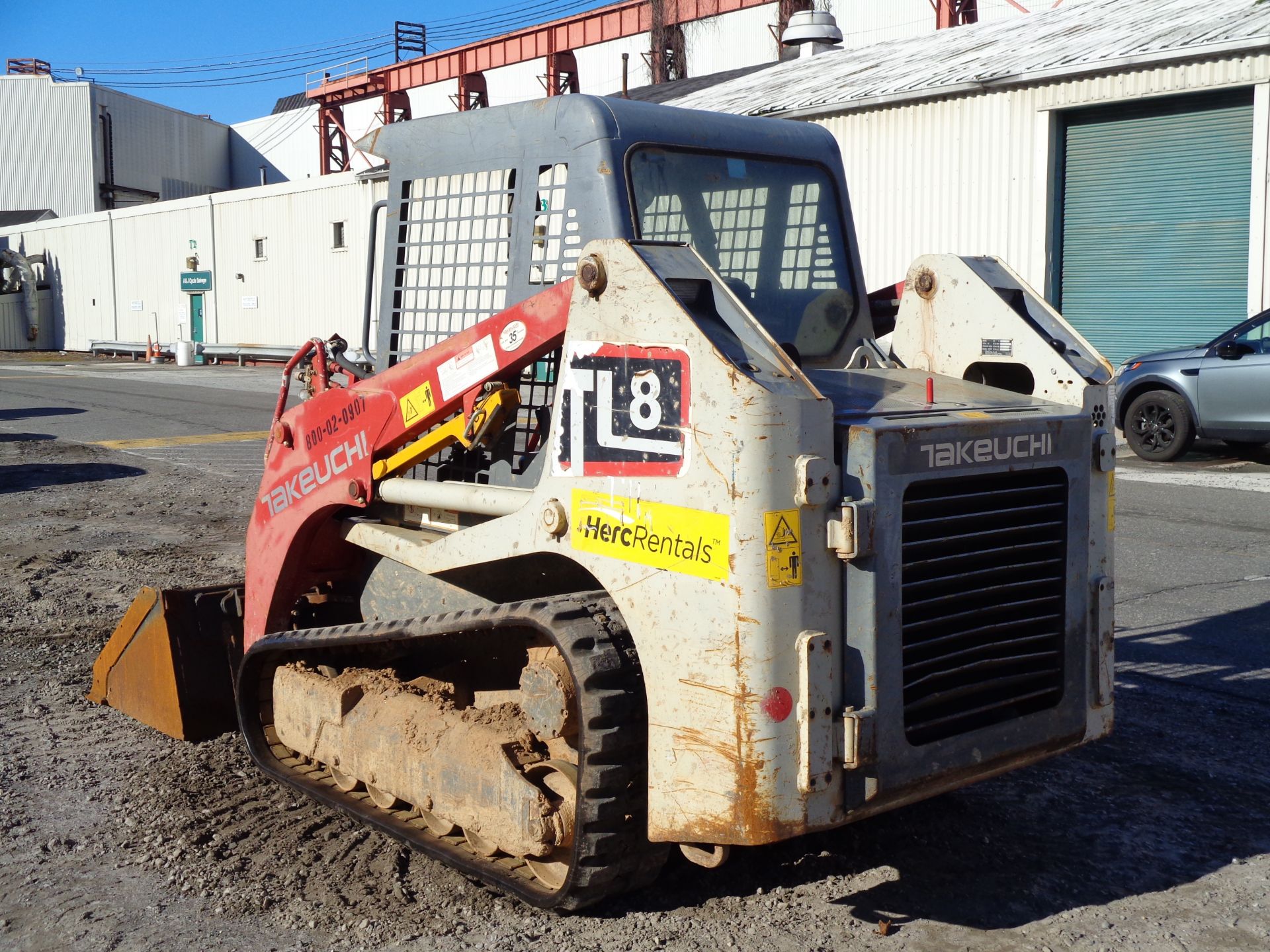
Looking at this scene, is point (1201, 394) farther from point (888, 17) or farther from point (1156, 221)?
point (888, 17)

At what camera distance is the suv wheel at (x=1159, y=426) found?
13.7 m

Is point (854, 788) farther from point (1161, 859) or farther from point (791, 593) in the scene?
point (1161, 859)

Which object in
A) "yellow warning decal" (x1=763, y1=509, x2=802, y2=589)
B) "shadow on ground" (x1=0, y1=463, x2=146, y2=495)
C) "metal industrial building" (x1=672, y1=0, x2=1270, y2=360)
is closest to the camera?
"yellow warning decal" (x1=763, y1=509, x2=802, y2=589)

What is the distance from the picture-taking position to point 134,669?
5.15 metres

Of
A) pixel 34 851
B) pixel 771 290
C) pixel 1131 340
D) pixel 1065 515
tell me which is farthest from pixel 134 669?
pixel 1131 340

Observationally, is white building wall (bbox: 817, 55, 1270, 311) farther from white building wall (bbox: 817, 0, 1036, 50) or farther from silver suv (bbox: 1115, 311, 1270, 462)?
white building wall (bbox: 817, 0, 1036, 50)

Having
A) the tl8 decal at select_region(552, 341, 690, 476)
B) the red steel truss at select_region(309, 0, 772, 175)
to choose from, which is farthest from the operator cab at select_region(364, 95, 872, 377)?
the red steel truss at select_region(309, 0, 772, 175)

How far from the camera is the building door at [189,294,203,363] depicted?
38906 millimetres

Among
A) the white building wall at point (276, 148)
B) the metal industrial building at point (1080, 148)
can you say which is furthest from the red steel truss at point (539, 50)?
the metal industrial building at point (1080, 148)

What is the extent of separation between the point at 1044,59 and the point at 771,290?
15.6 meters

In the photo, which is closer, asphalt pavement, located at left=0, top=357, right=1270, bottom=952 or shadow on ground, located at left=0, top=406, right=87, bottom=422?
asphalt pavement, located at left=0, top=357, right=1270, bottom=952

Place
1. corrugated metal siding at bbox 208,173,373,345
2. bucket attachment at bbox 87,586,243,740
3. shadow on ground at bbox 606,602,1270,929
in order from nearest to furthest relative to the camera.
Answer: shadow on ground at bbox 606,602,1270,929, bucket attachment at bbox 87,586,243,740, corrugated metal siding at bbox 208,173,373,345

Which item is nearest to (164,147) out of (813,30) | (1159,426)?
(813,30)

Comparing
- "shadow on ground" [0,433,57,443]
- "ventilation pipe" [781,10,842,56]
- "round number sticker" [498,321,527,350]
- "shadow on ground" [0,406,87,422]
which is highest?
A: "ventilation pipe" [781,10,842,56]
